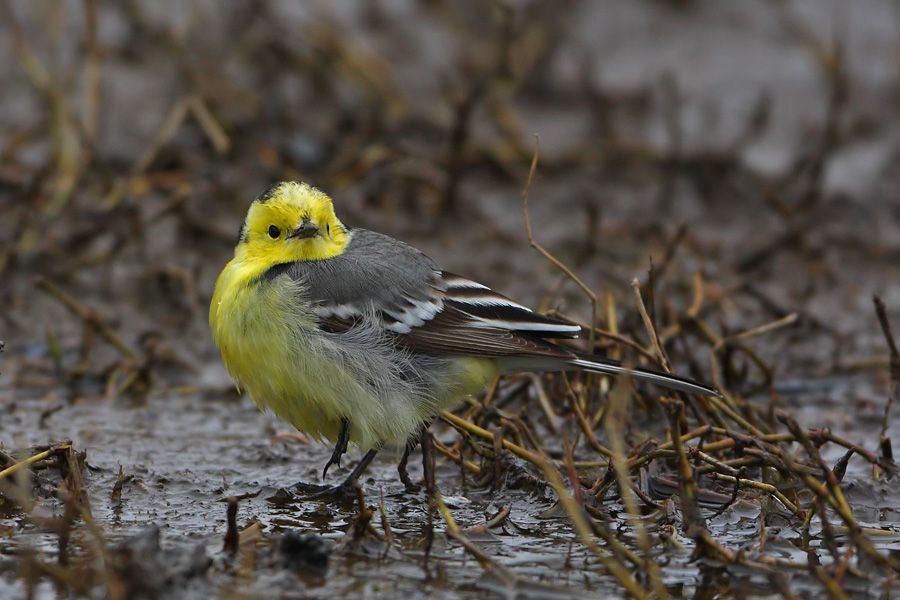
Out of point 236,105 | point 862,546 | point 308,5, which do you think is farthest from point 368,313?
point 308,5

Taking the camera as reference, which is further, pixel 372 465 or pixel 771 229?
pixel 771 229

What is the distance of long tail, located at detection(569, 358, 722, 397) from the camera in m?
6.11

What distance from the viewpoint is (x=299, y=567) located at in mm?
5191

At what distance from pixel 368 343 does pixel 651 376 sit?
1.37 m

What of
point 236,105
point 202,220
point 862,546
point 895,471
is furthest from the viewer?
point 236,105

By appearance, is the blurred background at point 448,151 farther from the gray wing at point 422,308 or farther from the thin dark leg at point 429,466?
the thin dark leg at point 429,466

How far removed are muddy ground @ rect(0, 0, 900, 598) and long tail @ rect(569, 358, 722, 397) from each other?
0.40 feet

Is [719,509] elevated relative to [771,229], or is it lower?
lower

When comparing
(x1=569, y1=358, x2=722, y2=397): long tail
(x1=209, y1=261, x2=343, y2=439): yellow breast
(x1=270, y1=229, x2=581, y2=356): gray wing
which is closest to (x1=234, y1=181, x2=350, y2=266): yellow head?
(x1=270, y1=229, x2=581, y2=356): gray wing

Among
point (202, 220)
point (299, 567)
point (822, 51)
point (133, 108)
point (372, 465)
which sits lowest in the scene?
point (299, 567)

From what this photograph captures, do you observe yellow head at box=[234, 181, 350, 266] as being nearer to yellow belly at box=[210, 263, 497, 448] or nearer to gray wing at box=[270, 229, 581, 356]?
gray wing at box=[270, 229, 581, 356]

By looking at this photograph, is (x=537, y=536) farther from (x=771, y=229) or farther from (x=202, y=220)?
(x=771, y=229)

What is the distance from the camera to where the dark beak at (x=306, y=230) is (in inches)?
268

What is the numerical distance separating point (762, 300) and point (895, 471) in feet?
10.1
